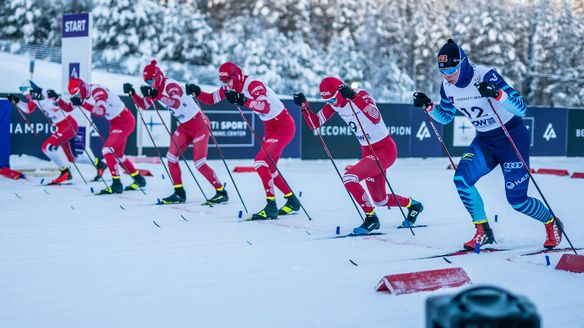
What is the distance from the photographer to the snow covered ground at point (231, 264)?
3941 millimetres

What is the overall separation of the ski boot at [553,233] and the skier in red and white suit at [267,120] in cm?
310

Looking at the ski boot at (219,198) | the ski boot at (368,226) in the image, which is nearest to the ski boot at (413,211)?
the ski boot at (368,226)

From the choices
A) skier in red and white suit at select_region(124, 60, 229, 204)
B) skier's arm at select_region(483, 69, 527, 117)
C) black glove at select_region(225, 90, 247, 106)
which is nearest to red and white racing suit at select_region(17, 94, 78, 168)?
skier in red and white suit at select_region(124, 60, 229, 204)

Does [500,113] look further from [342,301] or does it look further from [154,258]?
[154,258]

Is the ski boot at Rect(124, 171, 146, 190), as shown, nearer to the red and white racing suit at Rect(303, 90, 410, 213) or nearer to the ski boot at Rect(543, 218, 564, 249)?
the red and white racing suit at Rect(303, 90, 410, 213)

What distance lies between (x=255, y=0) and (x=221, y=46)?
7.39 meters

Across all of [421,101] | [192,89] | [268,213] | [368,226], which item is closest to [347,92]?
[421,101]

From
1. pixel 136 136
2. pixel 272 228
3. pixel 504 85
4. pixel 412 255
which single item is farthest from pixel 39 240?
pixel 136 136

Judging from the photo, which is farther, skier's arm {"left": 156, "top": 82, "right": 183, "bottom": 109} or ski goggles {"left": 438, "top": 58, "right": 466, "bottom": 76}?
skier's arm {"left": 156, "top": 82, "right": 183, "bottom": 109}

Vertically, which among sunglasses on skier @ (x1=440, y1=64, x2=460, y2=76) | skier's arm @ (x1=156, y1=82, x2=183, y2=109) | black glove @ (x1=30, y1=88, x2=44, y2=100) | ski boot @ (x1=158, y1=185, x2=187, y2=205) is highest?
sunglasses on skier @ (x1=440, y1=64, x2=460, y2=76)

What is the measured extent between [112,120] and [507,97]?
6919 mm

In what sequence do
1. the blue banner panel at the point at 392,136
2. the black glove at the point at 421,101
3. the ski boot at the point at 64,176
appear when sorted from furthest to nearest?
the blue banner panel at the point at 392,136
the ski boot at the point at 64,176
the black glove at the point at 421,101

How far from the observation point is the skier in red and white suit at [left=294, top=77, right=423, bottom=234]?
6.98 m

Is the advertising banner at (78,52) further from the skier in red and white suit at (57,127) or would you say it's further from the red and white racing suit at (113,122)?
the red and white racing suit at (113,122)
